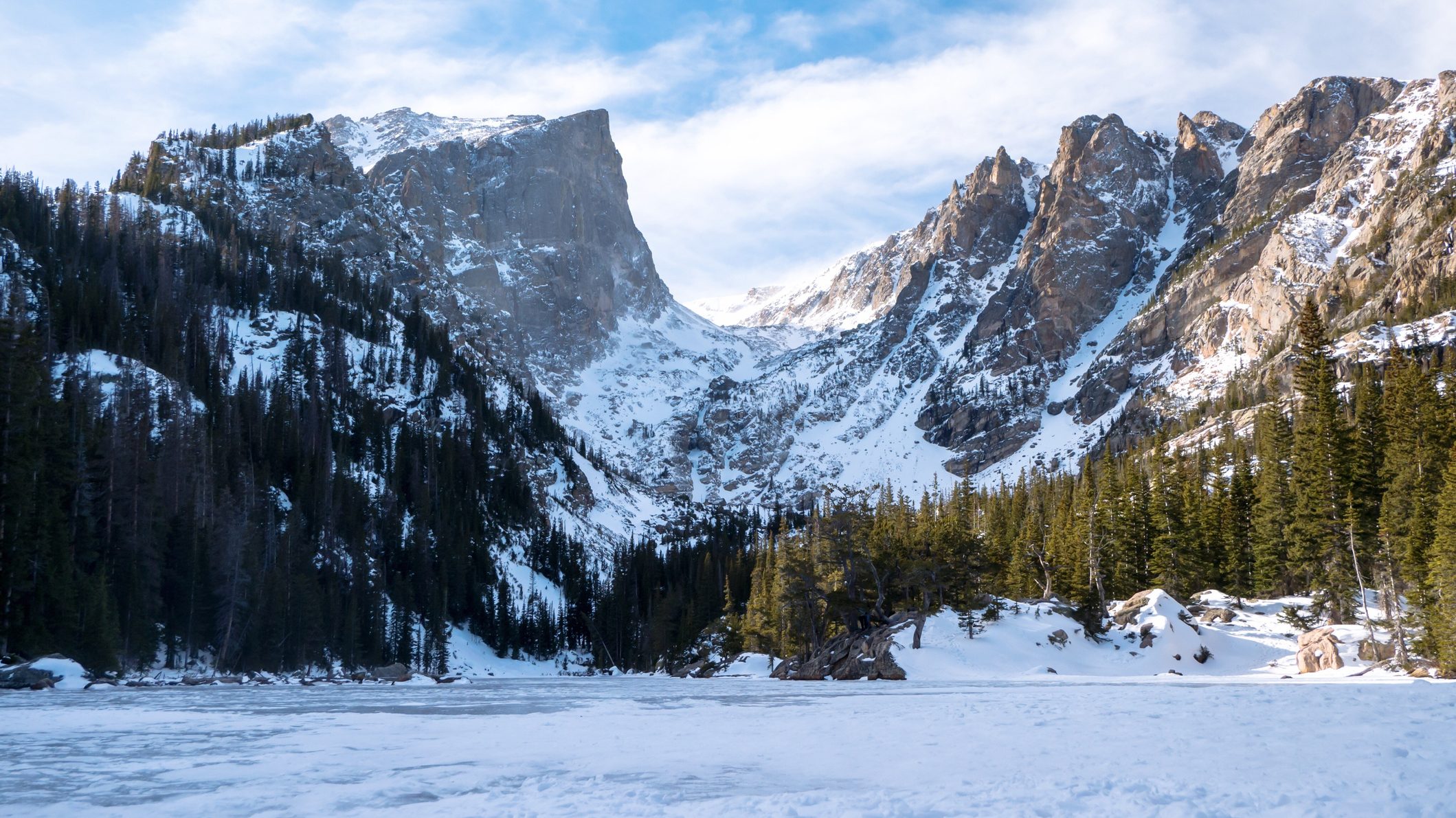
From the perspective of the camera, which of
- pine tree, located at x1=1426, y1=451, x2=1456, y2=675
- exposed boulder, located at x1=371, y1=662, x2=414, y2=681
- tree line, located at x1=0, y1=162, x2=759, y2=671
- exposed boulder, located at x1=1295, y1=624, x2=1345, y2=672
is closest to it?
pine tree, located at x1=1426, y1=451, x2=1456, y2=675

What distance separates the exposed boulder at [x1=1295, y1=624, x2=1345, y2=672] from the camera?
41562 millimetres

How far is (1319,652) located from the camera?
4228 centimetres

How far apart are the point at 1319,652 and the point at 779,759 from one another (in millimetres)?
38697

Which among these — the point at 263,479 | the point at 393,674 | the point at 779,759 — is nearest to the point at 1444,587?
the point at 779,759

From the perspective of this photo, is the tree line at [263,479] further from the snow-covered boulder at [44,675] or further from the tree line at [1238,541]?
the tree line at [1238,541]

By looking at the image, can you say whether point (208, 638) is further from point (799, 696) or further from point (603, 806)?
point (603, 806)

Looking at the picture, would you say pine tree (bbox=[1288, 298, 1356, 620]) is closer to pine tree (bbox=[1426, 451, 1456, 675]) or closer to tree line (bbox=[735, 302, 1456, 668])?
tree line (bbox=[735, 302, 1456, 668])

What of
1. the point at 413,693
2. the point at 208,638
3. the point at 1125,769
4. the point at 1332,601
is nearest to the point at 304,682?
the point at 208,638

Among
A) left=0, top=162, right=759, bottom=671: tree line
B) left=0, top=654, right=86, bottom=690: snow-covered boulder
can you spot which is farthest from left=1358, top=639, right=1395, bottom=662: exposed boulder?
left=0, top=162, right=759, bottom=671: tree line

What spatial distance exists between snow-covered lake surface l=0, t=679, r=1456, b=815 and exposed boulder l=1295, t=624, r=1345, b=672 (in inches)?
637

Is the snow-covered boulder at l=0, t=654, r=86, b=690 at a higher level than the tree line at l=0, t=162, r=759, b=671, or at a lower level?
lower

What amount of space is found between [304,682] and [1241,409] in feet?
614

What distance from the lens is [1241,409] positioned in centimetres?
18612

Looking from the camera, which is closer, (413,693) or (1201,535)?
(413,693)
